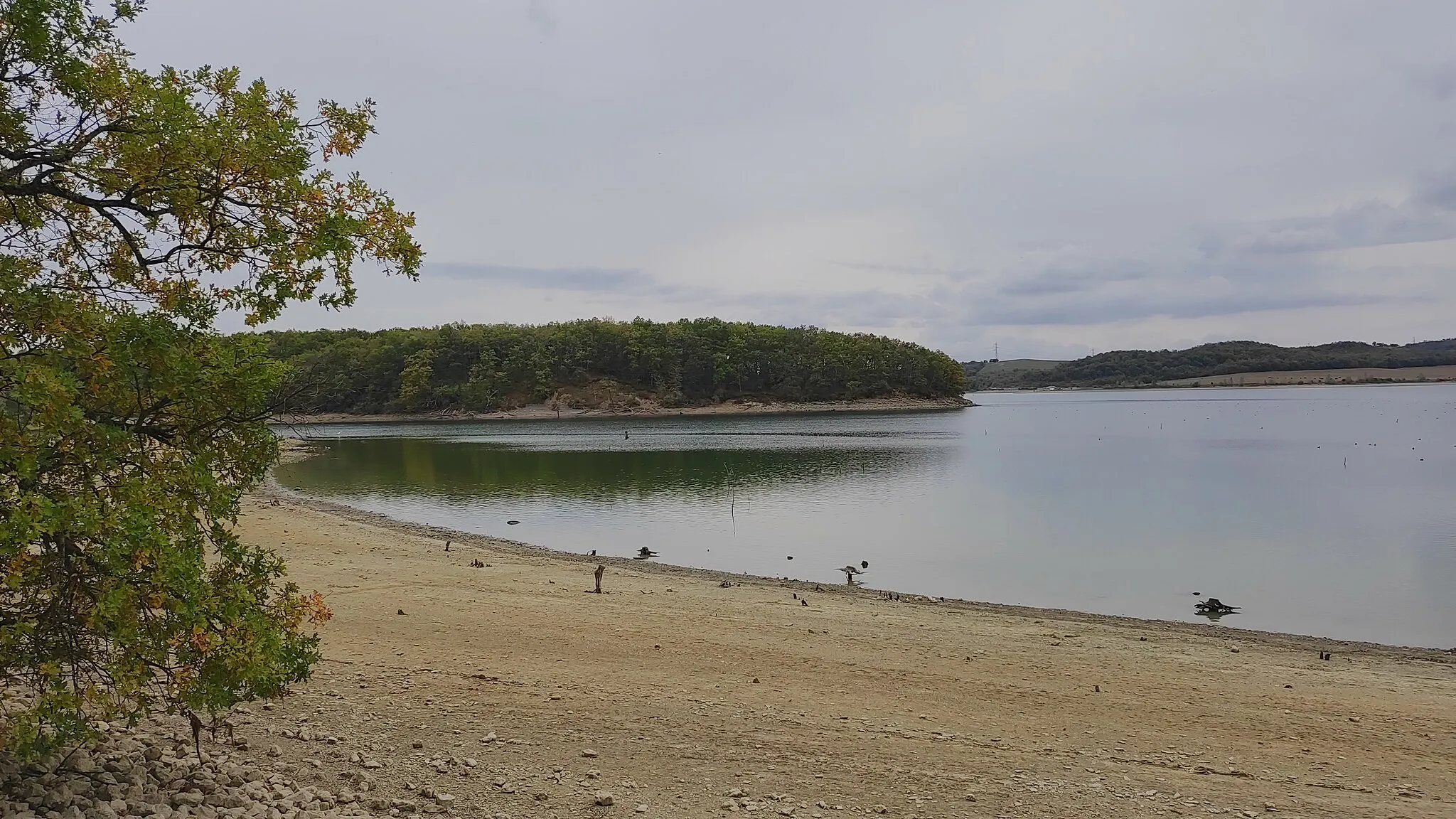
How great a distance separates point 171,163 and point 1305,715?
11731mm

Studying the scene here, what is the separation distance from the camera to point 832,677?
34.2ft

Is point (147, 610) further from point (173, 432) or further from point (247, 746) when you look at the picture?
point (247, 746)

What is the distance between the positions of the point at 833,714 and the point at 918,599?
Result: 9.54 metres

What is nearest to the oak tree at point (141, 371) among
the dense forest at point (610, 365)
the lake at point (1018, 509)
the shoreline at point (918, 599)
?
the lake at point (1018, 509)

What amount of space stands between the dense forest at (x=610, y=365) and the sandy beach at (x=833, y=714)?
11491 cm

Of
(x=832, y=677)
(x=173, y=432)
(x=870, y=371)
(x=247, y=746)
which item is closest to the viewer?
(x=173, y=432)

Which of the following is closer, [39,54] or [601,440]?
[39,54]

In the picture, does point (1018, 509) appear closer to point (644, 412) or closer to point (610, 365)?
point (644, 412)

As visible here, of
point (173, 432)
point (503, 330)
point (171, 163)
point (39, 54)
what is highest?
point (503, 330)

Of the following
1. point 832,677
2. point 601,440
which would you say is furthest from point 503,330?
point 832,677

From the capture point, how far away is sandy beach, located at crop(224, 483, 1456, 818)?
7.18 m

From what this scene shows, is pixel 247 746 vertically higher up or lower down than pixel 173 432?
lower down

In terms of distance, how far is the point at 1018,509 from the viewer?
33312mm

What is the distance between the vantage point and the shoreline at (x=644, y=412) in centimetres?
12475
